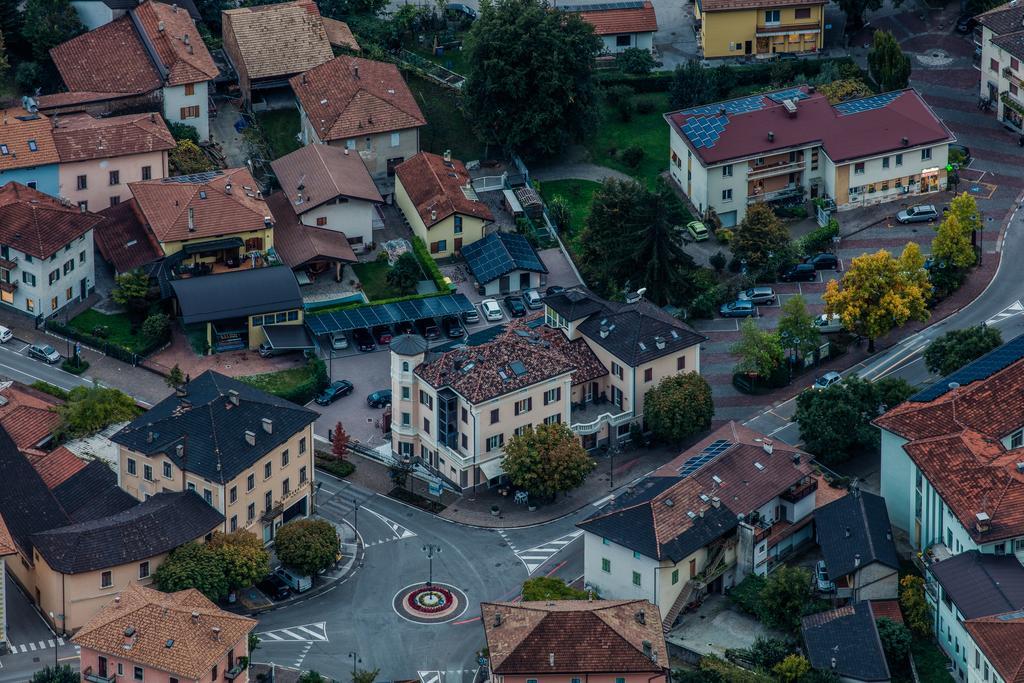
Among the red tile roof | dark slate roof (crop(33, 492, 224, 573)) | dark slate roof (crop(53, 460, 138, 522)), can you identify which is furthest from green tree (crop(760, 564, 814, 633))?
dark slate roof (crop(53, 460, 138, 522))

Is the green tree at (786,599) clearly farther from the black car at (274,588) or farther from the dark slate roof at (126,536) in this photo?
the dark slate roof at (126,536)

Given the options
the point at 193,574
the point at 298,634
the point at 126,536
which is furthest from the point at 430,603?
the point at 126,536

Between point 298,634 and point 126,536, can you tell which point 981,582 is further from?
point 126,536

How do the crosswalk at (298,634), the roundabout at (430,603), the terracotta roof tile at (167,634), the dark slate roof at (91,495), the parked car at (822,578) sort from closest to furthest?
the terracotta roof tile at (167,634), the crosswalk at (298,634), the parked car at (822,578), the roundabout at (430,603), the dark slate roof at (91,495)

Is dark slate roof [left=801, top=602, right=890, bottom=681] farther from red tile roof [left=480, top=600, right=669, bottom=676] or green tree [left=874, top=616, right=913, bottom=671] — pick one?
red tile roof [left=480, top=600, right=669, bottom=676]

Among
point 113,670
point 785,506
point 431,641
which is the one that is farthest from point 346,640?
point 785,506

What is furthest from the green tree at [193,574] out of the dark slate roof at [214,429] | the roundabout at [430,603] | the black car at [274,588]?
the roundabout at [430,603]
